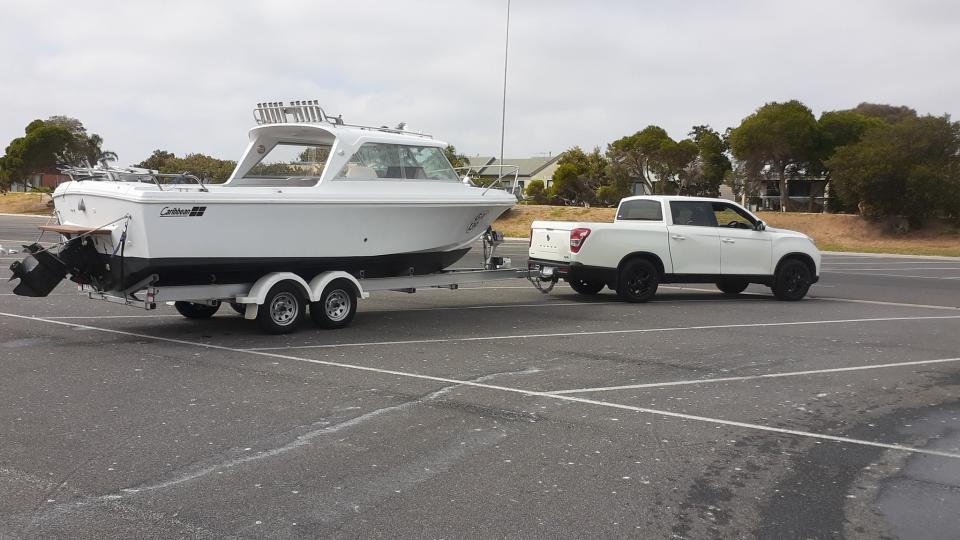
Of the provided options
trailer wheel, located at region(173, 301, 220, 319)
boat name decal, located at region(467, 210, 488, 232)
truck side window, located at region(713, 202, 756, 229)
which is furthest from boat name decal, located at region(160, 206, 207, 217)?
truck side window, located at region(713, 202, 756, 229)

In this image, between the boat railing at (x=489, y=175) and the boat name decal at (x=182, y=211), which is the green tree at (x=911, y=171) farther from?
the boat name decal at (x=182, y=211)

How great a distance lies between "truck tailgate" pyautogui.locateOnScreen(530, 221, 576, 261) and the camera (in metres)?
14.9

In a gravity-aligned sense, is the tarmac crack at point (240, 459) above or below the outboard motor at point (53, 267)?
below

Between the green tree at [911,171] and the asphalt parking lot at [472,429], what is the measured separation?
34864 mm

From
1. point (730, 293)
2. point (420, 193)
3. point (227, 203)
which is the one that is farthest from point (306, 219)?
point (730, 293)

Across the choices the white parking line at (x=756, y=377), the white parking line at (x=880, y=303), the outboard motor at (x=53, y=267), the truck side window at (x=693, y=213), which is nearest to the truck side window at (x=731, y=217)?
the truck side window at (x=693, y=213)

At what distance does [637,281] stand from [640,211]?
1.47m

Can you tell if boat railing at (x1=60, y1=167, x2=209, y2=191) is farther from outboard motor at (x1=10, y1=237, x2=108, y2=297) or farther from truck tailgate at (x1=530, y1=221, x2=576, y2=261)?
truck tailgate at (x1=530, y1=221, x2=576, y2=261)

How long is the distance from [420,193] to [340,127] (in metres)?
1.40

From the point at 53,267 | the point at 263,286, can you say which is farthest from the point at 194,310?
the point at 53,267

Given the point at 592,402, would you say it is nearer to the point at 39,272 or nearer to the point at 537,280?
the point at 39,272

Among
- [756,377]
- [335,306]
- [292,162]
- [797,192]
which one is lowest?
[756,377]

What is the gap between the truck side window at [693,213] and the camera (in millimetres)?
15375

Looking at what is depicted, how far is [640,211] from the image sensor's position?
15695 millimetres
